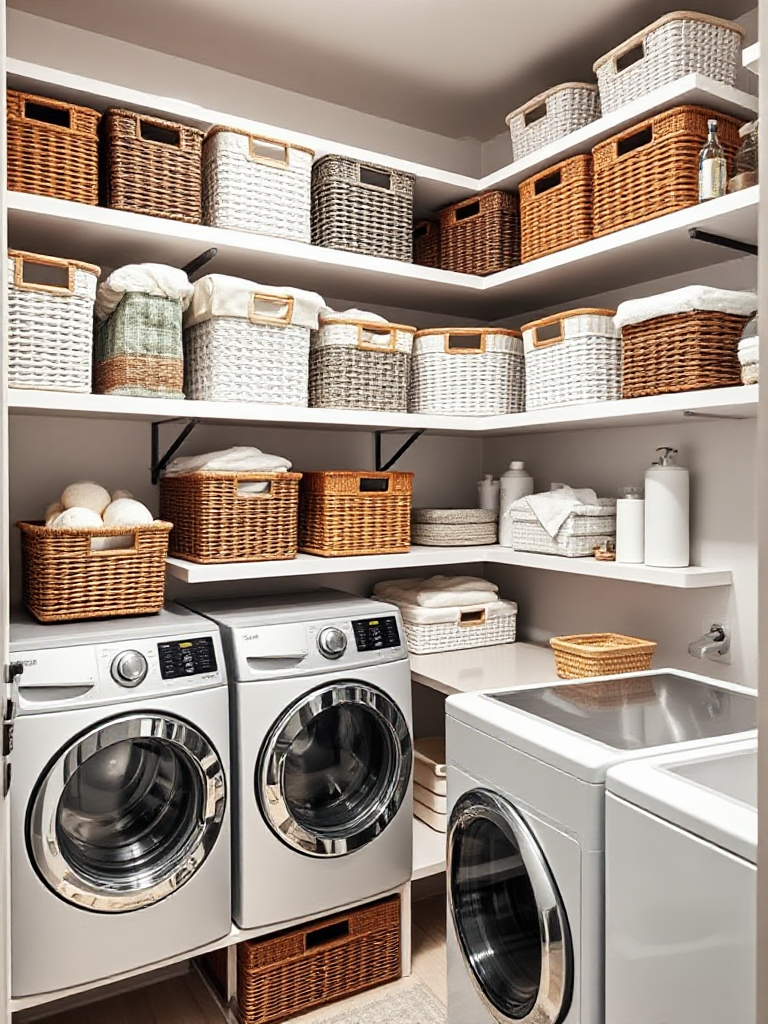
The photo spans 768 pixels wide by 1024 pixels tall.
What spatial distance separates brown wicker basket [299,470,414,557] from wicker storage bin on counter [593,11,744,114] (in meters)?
1.32

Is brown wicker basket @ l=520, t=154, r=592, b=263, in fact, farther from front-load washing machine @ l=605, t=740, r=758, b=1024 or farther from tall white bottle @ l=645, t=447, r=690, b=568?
front-load washing machine @ l=605, t=740, r=758, b=1024

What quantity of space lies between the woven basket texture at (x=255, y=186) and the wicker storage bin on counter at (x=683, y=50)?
37.4 inches

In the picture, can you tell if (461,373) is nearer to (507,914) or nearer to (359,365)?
(359,365)

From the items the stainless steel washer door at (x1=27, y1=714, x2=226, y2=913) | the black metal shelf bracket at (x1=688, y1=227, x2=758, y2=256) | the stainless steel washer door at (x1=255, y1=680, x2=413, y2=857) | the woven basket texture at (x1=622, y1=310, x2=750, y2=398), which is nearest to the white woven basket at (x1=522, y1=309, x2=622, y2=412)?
the woven basket texture at (x1=622, y1=310, x2=750, y2=398)

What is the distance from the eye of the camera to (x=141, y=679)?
79.3 inches

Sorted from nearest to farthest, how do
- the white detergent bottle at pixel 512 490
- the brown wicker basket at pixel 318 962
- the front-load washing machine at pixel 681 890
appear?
1. the front-load washing machine at pixel 681 890
2. the brown wicker basket at pixel 318 962
3. the white detergent bottle at pixel 512 490

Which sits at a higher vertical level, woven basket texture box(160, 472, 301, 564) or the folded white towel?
the folded white towel

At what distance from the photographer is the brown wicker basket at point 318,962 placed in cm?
223

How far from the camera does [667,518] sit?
2.29m

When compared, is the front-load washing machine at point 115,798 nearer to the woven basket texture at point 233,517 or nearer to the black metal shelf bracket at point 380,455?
the woven basket texture at point 233,517

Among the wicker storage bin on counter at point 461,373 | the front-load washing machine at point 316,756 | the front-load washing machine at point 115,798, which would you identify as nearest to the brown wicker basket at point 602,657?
the front-load washing machine at point 316,756

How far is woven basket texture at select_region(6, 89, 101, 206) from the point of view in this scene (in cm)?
203

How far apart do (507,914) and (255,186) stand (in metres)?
1.98

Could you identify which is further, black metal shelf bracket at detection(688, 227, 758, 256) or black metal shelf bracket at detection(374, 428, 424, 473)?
black metal shelf bracket at detection(374, 428, 424, 473)
